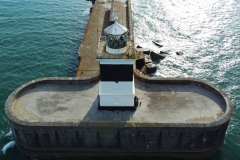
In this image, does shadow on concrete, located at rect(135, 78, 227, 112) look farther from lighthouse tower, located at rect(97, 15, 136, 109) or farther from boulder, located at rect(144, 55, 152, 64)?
boulder, located at rect(144, 55, 152, 64)

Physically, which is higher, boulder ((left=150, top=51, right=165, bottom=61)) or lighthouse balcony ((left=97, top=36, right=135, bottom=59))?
lighthouse balcony ((left=97, top=36, right=135, bottom=59))

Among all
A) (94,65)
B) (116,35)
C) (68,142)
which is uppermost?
(116,35)

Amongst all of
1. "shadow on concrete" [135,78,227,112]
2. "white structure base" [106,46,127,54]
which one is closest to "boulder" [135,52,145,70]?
"shadow on concrete" [135,78,227,112]

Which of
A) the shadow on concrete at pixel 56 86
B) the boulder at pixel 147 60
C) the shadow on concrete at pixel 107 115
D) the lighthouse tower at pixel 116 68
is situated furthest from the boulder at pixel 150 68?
the shadow on concrete at pixel 107 115

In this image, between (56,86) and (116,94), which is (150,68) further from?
(56,86)

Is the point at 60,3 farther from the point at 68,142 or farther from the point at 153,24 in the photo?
the point at 68,142

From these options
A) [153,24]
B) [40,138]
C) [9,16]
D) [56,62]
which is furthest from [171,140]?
[9,16]
